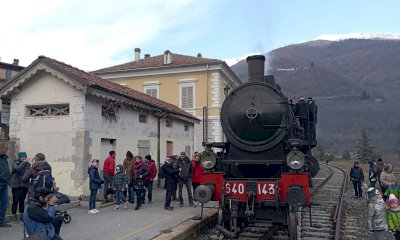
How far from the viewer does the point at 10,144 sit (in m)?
11.2

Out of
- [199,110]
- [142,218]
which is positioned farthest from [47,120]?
[199,110]

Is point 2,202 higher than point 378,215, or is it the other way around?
point 2,202

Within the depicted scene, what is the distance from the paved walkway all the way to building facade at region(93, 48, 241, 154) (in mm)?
16391

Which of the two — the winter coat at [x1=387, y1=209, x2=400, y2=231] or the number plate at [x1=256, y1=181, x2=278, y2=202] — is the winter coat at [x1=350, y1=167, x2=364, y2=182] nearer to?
the winter coat at [x1=387, y1=209, x2=400, y2=231]

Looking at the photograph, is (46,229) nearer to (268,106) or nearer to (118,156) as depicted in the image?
(268,106)

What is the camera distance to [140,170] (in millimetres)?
10242

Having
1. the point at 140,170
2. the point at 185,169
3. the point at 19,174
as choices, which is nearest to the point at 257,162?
the point at 185,169

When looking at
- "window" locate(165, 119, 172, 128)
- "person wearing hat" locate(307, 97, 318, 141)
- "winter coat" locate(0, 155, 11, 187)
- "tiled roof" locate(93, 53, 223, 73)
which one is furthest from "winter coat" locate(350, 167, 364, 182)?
"tiled roof" locate(93, 53, 223, 73)

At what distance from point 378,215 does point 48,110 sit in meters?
9.18

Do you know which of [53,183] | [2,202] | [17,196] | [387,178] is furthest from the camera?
[387,178]

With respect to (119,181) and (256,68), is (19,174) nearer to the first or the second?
(119,181)

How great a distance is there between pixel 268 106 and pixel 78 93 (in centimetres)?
586

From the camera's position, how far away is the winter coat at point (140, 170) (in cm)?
1024

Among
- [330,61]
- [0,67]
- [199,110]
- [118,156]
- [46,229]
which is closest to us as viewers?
[46,229]
